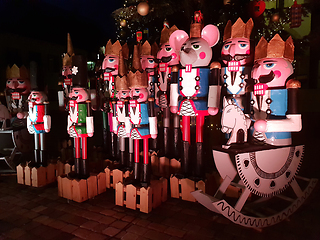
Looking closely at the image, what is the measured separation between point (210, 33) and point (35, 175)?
3444 millimetres

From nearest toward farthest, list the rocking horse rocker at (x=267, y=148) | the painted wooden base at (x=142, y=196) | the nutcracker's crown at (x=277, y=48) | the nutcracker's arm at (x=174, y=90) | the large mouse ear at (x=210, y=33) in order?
the rocking horse rocker at (x=267, y=148)
the nutcracker's crown at (x=277, y=48)
the painted wooden base at (x=142, y=196)
the large mouse ear at (x=210, y=33)
the nutcracker's arm at (x=174, y=90)

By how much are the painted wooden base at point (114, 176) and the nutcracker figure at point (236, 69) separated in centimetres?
179

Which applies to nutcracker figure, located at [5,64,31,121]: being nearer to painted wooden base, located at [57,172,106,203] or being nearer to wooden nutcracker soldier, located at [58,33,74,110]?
wooden nutcracker soldier, located at [58,33,74,110]

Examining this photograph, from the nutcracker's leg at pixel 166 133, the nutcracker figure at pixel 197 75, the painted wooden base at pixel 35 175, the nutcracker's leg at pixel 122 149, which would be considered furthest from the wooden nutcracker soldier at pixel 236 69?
the painted wooden base at pixel 35 175

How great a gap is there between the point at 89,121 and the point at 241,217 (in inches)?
88.9

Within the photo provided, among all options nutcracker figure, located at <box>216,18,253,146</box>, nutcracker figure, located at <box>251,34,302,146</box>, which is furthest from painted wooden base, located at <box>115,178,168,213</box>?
nutcracker figure, located at <box>251,34,302,146</box>

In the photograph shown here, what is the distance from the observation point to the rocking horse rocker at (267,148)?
2.45 metres

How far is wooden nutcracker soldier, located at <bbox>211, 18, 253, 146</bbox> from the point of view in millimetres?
2861

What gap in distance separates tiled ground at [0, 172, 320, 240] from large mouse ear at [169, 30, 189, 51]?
7.28 feet

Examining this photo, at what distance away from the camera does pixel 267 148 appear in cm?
251

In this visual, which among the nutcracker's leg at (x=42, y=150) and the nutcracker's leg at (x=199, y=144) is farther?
the nutcracker's leg at (x=42, y=150)

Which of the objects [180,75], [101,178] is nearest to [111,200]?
[101,178]

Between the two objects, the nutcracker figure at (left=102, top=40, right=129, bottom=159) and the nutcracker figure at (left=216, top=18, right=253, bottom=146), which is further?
the nutcracker figure at (left=102, top=40, right=129, bottom=159)

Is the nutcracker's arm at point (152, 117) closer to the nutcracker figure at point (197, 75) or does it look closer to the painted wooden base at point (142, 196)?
the nutcracker figure at point (197, 75)
